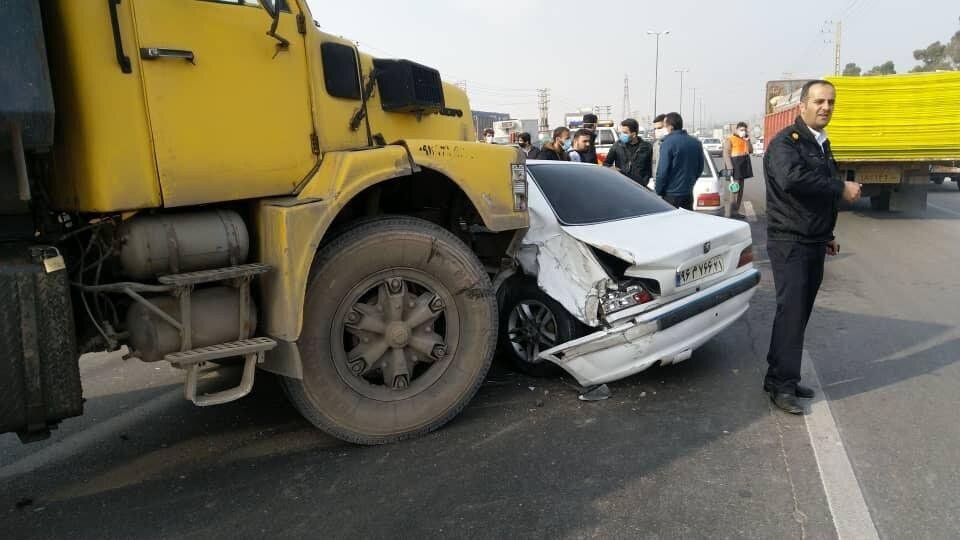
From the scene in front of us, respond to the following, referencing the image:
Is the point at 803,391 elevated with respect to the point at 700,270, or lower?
lower

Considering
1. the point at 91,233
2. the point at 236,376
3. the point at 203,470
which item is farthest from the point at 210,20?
the point at 236,376

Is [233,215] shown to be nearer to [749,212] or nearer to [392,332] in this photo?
[392,332]

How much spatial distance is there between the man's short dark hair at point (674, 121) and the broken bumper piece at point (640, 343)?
3645 mm

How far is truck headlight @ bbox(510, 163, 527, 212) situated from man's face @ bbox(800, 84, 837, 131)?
165cm

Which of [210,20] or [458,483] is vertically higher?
[210,20]

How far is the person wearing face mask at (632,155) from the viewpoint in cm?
780

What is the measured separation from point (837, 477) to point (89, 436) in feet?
12.8

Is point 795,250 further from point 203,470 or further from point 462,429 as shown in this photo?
point 203,470

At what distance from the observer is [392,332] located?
3.46 m

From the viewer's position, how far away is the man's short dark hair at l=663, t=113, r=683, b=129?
725cm

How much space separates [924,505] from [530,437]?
175cm

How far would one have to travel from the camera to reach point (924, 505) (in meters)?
2.76

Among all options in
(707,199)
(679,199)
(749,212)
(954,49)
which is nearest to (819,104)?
(679,199)

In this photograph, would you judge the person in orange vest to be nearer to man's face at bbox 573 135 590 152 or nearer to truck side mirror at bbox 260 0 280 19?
man's face at bbox 573 135 590 152
